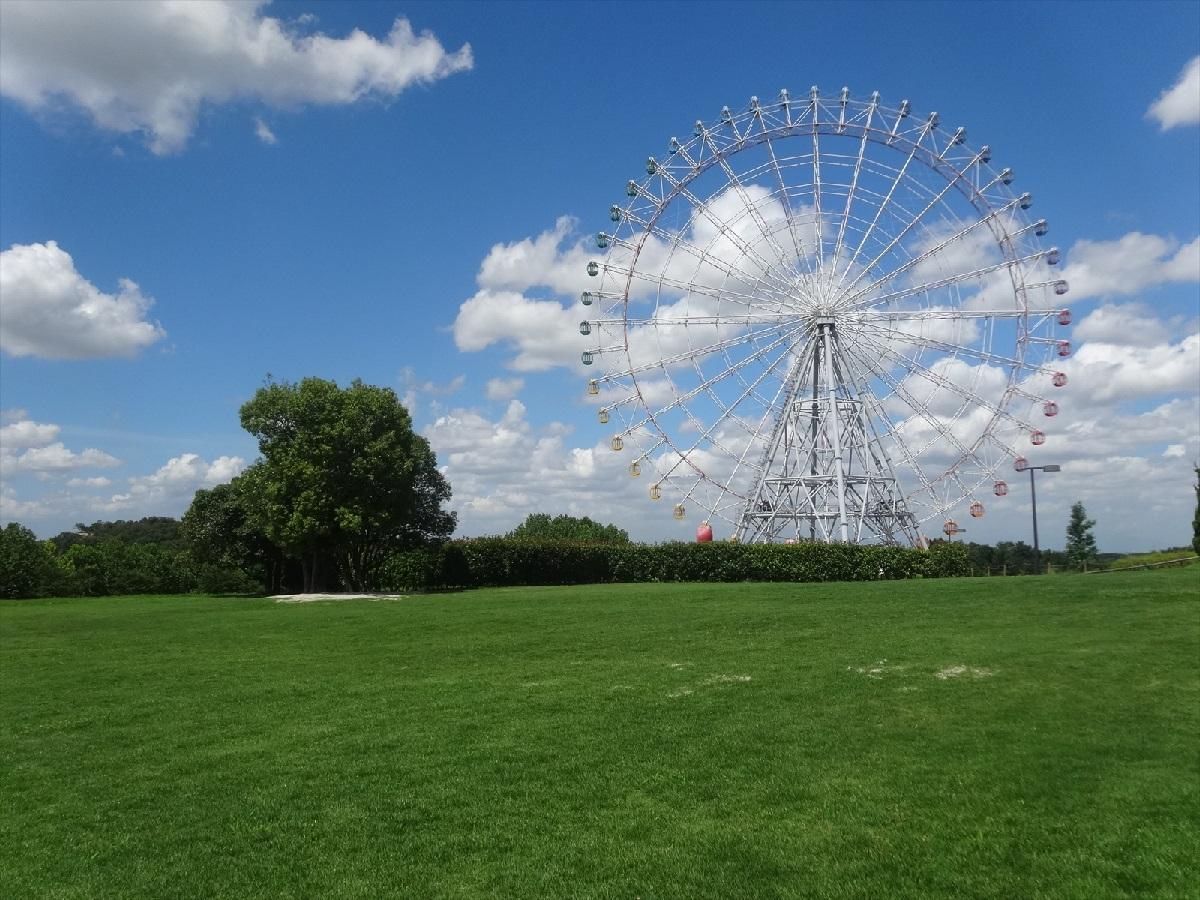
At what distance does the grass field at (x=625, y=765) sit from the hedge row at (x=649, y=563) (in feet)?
56.8

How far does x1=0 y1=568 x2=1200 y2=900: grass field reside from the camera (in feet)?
23.9

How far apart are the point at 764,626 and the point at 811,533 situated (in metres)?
22.8

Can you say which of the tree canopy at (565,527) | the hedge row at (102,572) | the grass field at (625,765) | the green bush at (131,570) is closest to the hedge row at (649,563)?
the hedge row at (102,572)

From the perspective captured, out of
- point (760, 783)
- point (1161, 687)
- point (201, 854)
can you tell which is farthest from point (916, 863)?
point (1161, 687)

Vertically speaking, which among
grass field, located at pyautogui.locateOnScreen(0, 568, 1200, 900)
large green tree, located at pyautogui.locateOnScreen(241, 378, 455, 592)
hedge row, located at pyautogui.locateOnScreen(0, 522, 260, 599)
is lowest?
grass field, located at pyautogui.locateOnScreen(0, 568, 1200, 900)

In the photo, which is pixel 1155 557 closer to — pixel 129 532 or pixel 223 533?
pixel 223 533

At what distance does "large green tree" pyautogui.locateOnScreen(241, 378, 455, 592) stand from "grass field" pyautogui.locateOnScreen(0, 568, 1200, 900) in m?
21.0

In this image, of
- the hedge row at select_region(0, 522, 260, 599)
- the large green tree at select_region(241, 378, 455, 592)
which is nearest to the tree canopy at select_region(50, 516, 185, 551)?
the hedge row at select_region(0, 522, 260, 599)

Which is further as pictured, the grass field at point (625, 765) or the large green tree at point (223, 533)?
the large green tree at point (223, 533)

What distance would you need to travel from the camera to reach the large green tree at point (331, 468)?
4081 cm

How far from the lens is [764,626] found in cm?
2045

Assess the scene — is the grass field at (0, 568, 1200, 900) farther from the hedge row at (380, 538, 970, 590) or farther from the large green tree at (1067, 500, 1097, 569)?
the large green tree at (1067, 500, 1097, 569)

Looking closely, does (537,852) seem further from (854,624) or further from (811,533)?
(811,533)

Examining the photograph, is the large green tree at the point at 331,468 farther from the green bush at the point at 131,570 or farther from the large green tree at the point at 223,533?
the green bush at the point at 131,570
